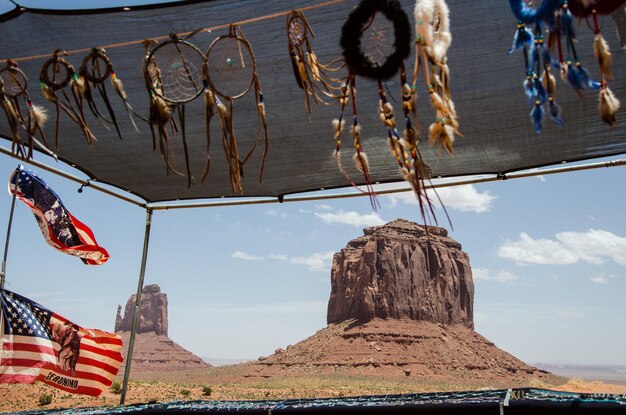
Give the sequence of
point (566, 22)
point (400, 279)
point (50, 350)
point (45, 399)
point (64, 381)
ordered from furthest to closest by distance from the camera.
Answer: point (400, 279) < point (45, 399) < point (64, 381) < point (50, 350) < point (566, 22)

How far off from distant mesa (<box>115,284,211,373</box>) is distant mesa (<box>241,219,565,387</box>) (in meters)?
33.9

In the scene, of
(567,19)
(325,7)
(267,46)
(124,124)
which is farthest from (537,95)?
(124,124)

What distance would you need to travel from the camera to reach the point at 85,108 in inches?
199

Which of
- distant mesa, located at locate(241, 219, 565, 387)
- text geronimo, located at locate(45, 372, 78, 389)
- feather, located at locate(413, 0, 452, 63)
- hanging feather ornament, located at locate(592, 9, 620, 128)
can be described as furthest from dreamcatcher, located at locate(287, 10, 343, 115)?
distant mesa, located at locate(241, 219, 565, 387)

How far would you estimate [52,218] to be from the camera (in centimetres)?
617

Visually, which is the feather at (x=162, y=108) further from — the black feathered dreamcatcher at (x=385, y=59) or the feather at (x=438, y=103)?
the feather at (x=438, y=103)

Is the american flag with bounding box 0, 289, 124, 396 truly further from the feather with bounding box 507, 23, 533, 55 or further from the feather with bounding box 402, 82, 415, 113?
the feather with bounding box 507, 23, 533, 55

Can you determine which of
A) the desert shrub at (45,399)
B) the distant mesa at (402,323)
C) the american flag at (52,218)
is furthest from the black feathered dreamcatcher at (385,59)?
the distant mesa at (402,323)

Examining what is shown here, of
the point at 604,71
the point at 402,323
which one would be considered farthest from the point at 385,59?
the point at 402,323

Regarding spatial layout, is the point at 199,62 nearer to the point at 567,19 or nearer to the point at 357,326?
the point at 567,19

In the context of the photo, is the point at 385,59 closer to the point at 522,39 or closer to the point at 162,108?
the point at 522,39

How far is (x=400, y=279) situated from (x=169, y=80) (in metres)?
84.3

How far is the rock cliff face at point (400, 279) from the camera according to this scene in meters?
84.5

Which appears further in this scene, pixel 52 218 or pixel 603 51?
pixel 52 218
